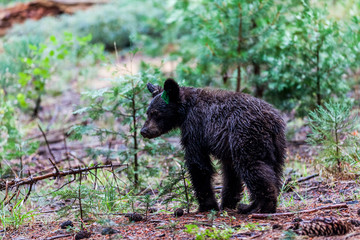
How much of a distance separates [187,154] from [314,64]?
11.0 feet

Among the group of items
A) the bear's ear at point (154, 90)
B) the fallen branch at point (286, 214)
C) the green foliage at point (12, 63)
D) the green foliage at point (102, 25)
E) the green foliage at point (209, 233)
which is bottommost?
the fallen branch at point (286, 214)

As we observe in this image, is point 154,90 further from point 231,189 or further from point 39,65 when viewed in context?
point 39,65

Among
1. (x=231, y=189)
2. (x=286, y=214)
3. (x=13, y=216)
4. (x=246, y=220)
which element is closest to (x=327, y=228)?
(x=286, y=214)

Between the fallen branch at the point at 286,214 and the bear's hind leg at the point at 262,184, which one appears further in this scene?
the bear's hind leg at the point at 262,184

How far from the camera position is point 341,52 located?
266 inches

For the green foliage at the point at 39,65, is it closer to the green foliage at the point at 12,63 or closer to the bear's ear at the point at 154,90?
the green foliage at the point at 12,63

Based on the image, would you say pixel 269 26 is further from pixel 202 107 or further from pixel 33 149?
pixel 33 149

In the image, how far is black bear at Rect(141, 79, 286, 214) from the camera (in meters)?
4.04

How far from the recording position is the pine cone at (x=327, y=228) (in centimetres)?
318

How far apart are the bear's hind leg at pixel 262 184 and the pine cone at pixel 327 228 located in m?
0.75

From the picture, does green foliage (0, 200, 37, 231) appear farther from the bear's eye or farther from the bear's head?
the bear's eye

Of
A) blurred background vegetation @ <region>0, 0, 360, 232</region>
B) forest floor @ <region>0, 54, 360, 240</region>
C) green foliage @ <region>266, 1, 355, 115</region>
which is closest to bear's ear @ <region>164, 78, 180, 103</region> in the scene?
blurred background vegetation @ <region>0, 0, 360, 232</region>

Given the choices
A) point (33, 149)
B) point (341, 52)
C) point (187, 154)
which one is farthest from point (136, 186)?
point (341, 52)

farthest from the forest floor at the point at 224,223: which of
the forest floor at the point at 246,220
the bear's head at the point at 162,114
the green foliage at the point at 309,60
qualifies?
the green foliage at the point at 309,60
